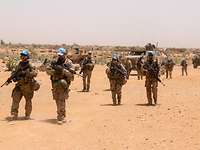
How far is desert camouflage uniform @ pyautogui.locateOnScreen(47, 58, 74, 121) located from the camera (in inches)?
550

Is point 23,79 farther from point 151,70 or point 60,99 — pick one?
point 151,70

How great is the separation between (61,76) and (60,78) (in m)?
0.09

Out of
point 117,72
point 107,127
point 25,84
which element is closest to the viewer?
point 107,127

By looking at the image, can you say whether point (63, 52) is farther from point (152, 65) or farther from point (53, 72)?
point (152, 65)

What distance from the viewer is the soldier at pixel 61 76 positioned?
13961mm

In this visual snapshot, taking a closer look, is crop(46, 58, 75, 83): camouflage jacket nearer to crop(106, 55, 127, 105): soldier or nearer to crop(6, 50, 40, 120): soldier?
crop(6, 50, 40, 120): soldier

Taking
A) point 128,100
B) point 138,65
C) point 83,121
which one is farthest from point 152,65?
point 138,65

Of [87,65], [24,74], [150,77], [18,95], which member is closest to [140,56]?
[87,65]

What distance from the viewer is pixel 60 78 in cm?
1411

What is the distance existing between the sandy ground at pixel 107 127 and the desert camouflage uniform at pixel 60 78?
503 mm

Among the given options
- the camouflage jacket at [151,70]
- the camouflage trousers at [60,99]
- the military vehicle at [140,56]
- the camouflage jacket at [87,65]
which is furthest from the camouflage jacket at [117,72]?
the military vehicle at [140,56]

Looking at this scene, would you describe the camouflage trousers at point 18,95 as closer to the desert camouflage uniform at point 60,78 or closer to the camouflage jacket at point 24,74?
the camouflage jacket at point 24,74

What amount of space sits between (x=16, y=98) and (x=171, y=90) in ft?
42.9

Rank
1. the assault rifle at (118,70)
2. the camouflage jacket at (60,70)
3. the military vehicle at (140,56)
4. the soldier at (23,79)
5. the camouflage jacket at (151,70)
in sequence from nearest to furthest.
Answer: the camouflage jacket at (60,70), the soldier at (23,79), the assault rifle at (118,70), the camouflage jacket at (151,70), the military vehicle at (140,56)
